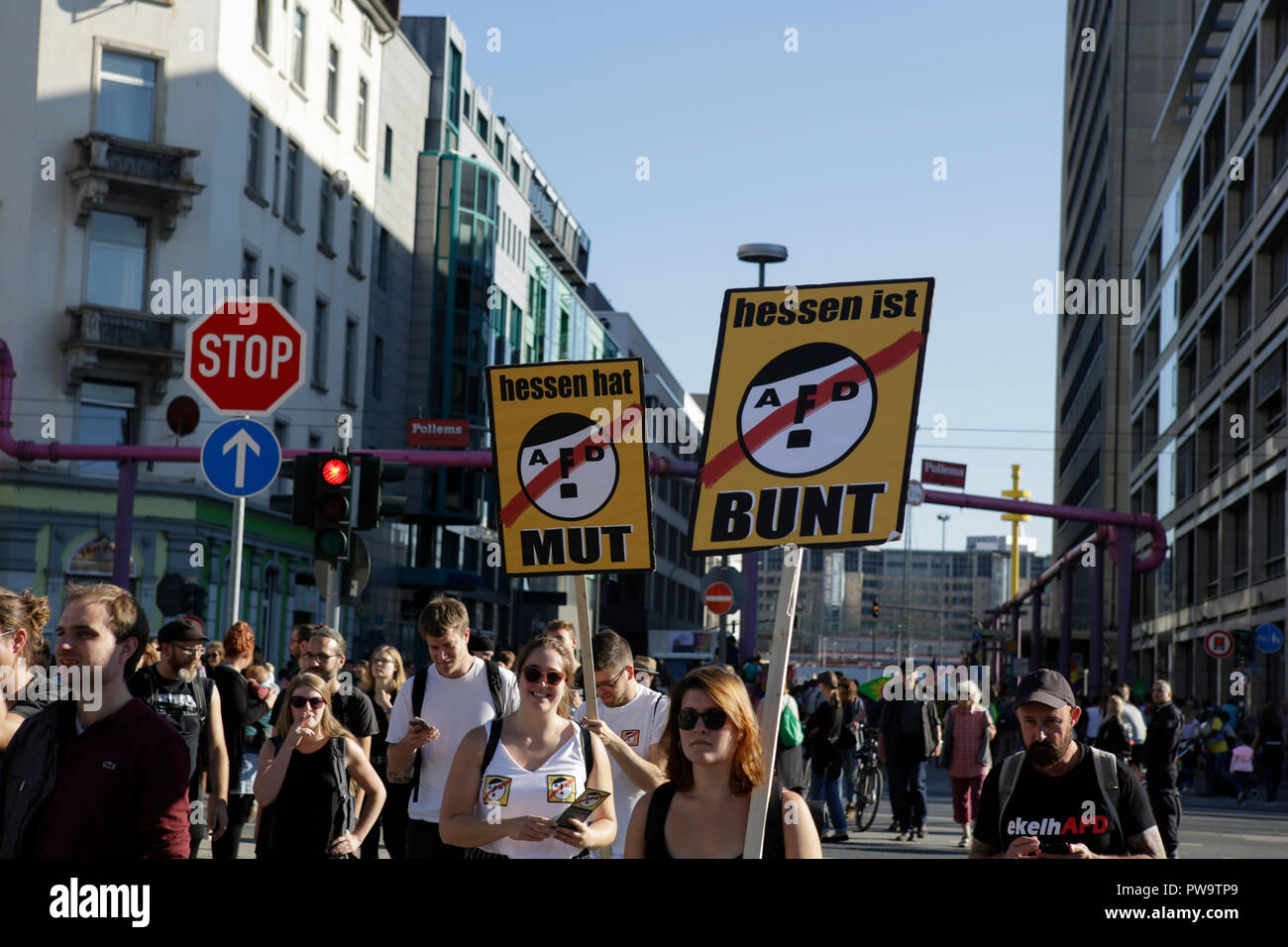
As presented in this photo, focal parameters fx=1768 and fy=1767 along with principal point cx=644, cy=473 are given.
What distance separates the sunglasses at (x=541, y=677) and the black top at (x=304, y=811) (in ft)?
6.28

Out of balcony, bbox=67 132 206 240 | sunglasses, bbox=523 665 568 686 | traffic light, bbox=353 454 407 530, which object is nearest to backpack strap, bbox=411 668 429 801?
→ sunglasses, bbox=523 665 568 686

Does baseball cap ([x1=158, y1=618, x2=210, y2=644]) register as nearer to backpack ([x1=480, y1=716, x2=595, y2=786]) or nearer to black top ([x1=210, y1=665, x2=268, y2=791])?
black top ([x1=210, y1=665, x2=268, y2=791])

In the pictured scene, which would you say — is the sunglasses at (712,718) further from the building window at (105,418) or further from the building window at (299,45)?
the building window at (299,45)

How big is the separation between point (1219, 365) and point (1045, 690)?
4657cm

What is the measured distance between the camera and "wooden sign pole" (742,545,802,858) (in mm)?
4824

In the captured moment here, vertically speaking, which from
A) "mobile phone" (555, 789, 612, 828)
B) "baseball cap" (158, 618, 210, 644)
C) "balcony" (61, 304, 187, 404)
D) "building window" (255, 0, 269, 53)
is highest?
"building window" (255, 0, 269, 53)

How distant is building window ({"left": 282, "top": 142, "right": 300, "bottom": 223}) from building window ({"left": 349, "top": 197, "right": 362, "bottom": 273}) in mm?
4430

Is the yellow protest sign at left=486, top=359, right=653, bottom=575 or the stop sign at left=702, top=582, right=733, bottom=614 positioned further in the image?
the stop sign at left=702, top=582, right=733, bottom=614

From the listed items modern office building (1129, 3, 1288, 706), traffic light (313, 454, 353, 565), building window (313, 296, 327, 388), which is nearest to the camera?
traffic light (313, 454, 353, 565)

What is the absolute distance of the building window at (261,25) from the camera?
41.2 metres

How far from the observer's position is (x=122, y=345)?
36531 mm

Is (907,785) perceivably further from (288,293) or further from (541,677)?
(288,293)

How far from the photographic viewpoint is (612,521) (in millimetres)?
7707
